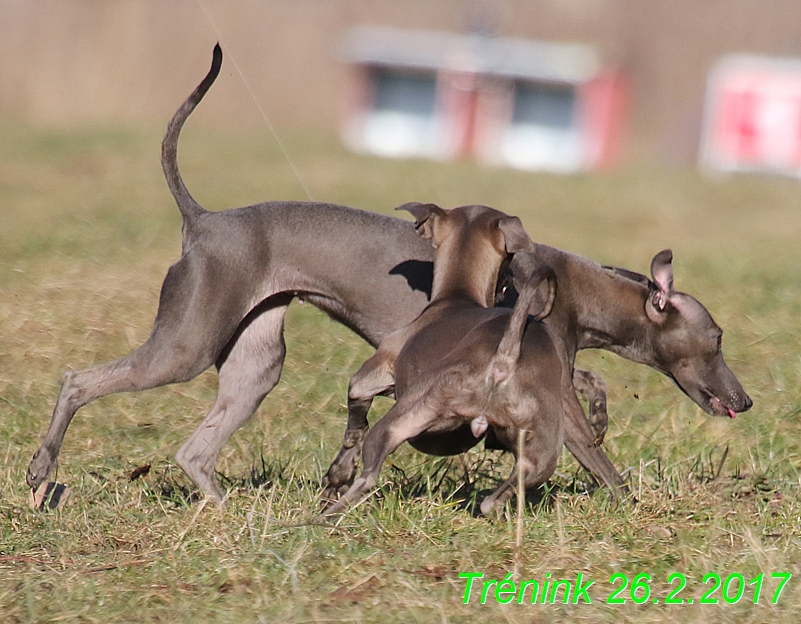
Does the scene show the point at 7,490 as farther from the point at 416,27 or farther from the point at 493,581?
the point at 416,27

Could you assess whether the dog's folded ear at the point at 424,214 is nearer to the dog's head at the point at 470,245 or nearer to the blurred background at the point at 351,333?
the dog's head at the point at 470,245

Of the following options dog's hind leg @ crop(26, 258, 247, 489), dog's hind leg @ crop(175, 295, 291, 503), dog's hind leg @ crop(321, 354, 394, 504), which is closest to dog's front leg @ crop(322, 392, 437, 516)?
dog's hind leg @ crop(321, 354, 394, 504)

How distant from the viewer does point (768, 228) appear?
44.1 feet

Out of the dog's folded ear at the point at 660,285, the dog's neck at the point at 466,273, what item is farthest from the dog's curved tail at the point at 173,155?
the dog's folded ear at the point at 660,285

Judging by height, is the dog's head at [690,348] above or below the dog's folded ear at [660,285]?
below

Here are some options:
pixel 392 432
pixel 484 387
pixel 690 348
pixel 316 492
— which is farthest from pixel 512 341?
pixel 690 348

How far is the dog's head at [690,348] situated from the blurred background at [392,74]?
1646cm

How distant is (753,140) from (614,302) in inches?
735

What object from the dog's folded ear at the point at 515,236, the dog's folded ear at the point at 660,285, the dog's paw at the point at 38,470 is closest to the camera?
the dog's folded ear at the point at 515,236

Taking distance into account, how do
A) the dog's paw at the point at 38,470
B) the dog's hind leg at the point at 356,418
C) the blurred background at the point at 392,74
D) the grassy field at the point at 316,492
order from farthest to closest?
the blurred background at the point at 392,74 → the dog's paw at the point at 38,470 → the dog's hind leg at the point at 356,418 → the grassy field at the point at 316,492

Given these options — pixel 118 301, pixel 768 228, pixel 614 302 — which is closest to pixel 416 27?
pixel 768 228

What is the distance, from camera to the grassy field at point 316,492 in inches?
138

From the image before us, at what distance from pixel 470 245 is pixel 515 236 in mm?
174

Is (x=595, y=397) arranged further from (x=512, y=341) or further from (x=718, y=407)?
(x=512, y=341)
